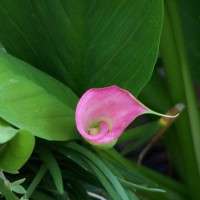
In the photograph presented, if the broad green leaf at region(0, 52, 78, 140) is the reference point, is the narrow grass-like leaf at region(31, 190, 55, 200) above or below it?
below

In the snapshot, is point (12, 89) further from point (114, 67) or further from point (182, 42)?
point (182, 42)

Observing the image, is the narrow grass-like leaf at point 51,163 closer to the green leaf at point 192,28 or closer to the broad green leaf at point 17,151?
the broad green leaf at point 17,151

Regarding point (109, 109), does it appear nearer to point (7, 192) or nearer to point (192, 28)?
point (7, 192)

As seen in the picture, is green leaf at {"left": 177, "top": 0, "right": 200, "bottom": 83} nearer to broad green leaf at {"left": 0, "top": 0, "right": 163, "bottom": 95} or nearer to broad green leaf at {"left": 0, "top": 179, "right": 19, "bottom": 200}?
broad green leaf at {"left": 0, "top": 0, "right": 163, "bottom": 95}

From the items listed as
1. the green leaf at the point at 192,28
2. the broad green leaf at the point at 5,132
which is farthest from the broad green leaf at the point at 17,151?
the green leaf at the point at 192,28

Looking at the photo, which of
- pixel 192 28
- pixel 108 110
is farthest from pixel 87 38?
pixel 192 28

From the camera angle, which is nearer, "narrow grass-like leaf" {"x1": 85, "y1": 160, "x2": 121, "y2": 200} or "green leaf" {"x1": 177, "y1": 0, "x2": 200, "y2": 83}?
"narrow grass-like leaf" {"x1": 85, "y1": 160, "x2": 121, "y2": 200}

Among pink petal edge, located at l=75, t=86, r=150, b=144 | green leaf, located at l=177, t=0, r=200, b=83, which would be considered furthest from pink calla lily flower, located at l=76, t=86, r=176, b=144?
green leaf, located at l=177, t=0, r=200, b=83

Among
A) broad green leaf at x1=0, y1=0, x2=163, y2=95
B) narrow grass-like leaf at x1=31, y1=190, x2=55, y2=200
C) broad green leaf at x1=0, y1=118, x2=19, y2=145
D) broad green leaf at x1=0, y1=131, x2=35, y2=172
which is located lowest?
narrow grass-like leaf at x1=31, y1=190, x2=55, y2=200
